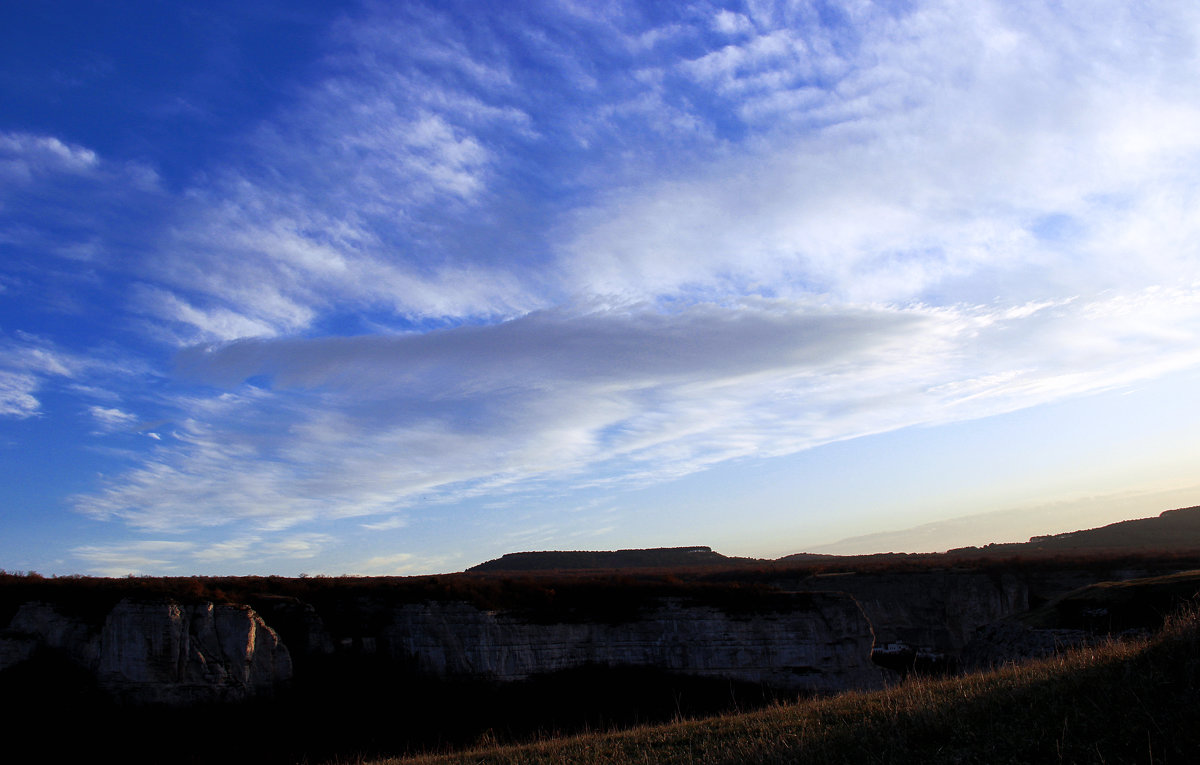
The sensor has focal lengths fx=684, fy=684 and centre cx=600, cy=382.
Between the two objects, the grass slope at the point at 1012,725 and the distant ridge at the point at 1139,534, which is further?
the distant ridge at the point at 1139,534

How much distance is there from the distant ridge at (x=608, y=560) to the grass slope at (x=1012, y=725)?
69649mm

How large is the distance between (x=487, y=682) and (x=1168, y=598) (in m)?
24.7

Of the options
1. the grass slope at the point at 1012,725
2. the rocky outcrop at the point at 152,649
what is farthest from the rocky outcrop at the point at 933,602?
the grass slope at the point at 1012,725

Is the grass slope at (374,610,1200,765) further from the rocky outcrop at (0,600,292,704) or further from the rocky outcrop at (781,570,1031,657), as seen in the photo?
the rocky outcrop at (781,570,1031,657)

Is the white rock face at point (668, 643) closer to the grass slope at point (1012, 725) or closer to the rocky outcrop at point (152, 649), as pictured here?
the rocky outcrop at point (152, 649)

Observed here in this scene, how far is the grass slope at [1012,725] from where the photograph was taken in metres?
6.96

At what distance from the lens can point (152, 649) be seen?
2161cm

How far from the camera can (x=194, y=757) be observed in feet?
63.4

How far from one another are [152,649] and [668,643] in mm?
18366

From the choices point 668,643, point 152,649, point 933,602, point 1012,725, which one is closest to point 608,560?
point 933,602

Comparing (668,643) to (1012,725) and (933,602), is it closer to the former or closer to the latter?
(1012,725)

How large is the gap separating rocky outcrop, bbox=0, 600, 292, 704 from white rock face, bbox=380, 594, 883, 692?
17.4 feet

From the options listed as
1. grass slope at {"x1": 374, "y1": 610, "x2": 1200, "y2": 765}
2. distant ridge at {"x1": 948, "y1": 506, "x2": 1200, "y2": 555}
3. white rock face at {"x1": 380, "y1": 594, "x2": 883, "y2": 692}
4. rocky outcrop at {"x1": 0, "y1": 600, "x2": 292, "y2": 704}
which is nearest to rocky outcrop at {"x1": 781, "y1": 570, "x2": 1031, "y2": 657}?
white rock face at {"x1": 380, "y1": 594, "x2": 883, "y2": 692}

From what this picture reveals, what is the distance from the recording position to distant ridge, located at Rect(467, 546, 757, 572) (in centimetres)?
8162
